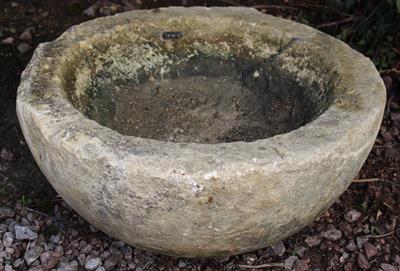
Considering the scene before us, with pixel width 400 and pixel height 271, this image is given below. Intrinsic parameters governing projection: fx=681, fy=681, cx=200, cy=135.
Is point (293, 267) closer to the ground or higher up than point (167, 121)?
closer to the ground

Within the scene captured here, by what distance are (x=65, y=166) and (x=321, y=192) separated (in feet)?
2.22

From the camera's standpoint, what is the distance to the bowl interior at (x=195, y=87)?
91.0 inches

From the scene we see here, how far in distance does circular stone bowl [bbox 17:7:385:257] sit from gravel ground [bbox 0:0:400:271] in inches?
12.9

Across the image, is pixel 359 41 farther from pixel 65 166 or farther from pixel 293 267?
pixel 65 166

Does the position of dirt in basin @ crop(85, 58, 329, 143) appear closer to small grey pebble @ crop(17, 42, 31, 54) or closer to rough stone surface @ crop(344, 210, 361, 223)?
rough stone surface @ crop(344, 210, 361, 223)

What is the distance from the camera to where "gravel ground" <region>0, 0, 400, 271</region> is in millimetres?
2209

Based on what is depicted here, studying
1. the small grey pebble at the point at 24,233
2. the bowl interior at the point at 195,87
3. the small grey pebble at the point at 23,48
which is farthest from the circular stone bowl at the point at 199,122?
the small grey pebble at the point at 23,48

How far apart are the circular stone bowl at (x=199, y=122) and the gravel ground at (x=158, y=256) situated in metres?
0.33

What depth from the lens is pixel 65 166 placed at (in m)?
1.78

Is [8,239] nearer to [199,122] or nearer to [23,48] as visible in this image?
[199,122]

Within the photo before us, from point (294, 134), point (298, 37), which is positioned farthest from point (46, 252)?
point (298, 37)

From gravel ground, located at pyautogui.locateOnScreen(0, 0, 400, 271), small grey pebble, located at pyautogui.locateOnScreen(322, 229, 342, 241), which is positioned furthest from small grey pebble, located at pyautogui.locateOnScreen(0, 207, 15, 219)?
small grey pebble, located at pyautogui.locateOnScreen(322, 229, 342, 241)

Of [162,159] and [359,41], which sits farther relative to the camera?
[359,41]

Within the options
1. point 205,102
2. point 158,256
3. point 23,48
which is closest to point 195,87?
point 205,102
